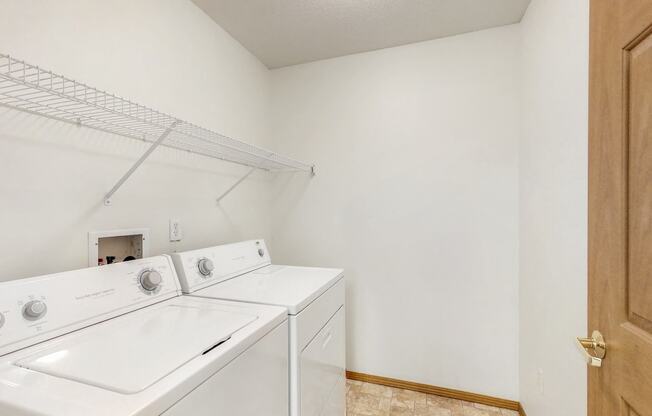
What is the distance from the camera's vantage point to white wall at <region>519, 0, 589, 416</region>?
1.14 m

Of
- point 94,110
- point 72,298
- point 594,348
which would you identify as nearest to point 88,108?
point 94,110

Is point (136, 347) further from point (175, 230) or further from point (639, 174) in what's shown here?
point (639, 174)

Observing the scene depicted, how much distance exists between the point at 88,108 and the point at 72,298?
2.19ft

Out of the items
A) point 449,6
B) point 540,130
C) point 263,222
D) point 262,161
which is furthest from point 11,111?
point 540,130

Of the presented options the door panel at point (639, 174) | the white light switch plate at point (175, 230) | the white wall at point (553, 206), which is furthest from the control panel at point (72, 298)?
the white wall at point (553, 206)

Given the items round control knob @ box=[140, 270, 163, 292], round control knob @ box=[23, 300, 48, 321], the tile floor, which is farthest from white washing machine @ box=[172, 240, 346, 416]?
round control knob @ box=[23, 300, 48, 321]

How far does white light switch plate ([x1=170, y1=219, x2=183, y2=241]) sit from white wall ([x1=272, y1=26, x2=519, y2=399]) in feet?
3.27

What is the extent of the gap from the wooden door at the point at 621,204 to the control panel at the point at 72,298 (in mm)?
1451

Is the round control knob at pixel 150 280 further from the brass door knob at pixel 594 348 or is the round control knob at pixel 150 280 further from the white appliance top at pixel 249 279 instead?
the brass door knob at pixel 594 348

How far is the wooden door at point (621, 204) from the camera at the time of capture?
613mm

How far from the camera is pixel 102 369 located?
2.25ft

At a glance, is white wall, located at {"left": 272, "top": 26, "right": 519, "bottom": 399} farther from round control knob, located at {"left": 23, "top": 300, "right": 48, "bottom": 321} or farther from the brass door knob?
round control knob, located at {"left": 23, "top": 300, "right": 48, "bottom": 321}

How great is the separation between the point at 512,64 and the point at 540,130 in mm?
A: 649

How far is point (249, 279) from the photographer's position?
1.57 metres
